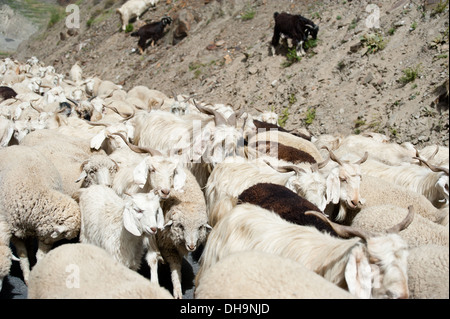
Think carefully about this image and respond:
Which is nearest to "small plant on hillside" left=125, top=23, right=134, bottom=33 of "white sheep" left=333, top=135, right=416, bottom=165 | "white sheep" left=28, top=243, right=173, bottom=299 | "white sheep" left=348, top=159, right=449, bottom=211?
"white sheep" left=333, top=135, right=416, bottom=165

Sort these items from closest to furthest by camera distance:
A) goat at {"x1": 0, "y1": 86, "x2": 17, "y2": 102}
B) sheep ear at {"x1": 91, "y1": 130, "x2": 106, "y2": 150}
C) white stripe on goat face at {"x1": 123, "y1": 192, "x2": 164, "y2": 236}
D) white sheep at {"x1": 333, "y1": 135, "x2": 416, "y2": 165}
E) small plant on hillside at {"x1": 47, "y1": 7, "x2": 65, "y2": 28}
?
white stripe on goat face at {"x1": 123, "y1": 192, "x2": 164, "y2": 236} → white sheep at {"x1": 333, "y1": 135, "x2": 416, "y2": 165} → sheep ear at {"x1": 91, "y1": 130, "x2": 106, "y2": 150} → goat at {"x1": 0, "y1": 86, "x2": 17, "y2": 102} → small plant on hillside at {"x1": 47, "y1": 7, "x2": 65, "y2": 28}

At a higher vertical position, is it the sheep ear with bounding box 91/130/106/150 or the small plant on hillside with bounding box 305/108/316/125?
the sheep ear with bounding box 91/130/106/150

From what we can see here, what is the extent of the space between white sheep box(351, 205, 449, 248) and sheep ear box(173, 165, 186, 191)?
1.83 m

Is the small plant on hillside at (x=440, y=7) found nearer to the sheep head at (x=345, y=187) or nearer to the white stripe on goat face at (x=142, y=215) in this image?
the sheep head at (x=345, y=187)

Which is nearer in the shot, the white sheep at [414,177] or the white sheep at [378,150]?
the white sheep at [414,177]

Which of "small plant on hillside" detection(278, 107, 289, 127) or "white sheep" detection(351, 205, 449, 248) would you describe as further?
"small plant on hillside" detection(278, 107, 289, 127)

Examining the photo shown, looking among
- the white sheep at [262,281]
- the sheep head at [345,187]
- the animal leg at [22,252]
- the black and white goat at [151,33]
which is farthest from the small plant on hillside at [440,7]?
the black and white goat at [151,33]

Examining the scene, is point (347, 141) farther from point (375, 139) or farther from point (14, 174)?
point (14, 174)

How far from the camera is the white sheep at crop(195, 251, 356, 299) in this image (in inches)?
107

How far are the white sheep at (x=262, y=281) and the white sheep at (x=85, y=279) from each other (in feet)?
1.18

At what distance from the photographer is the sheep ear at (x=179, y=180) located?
4957 mm

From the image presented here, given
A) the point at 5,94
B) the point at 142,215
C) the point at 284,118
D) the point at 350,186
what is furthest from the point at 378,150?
the point at 5,94

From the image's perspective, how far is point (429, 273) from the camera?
→ 3141 millimetres

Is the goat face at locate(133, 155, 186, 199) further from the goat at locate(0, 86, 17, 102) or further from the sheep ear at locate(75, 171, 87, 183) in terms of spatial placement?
the goat at locate(0, 86, 17, 102)
